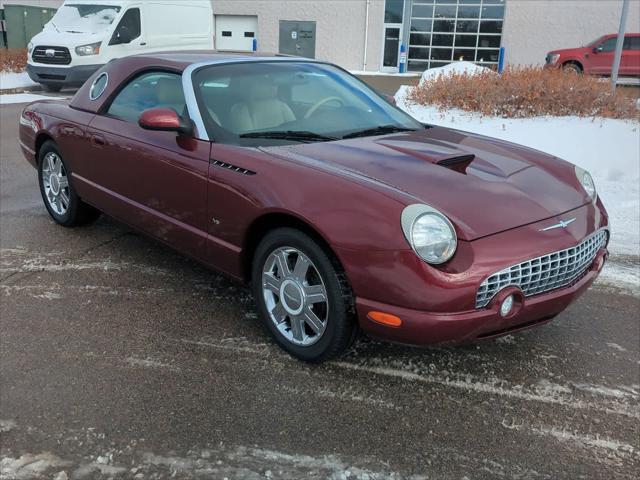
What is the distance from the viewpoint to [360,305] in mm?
2781

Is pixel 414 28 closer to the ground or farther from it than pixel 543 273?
farther from it

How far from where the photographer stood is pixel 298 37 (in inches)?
1129

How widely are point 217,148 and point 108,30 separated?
13.0m

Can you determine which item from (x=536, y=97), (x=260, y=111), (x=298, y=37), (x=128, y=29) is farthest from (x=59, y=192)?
(x=298, y=37)

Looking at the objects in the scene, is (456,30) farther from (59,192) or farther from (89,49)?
→ (59,192)

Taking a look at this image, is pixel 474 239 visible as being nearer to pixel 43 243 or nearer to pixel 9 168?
pixel 43 243

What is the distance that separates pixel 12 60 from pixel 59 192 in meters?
16.1

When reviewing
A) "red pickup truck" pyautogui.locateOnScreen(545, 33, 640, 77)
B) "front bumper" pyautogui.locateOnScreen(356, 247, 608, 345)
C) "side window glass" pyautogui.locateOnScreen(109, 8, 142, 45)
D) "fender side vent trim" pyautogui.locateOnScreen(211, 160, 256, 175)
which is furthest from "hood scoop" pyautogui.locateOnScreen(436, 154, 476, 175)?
"red pickup truck" pyautogui.locateOnScreen(545, 33, 640, 77)

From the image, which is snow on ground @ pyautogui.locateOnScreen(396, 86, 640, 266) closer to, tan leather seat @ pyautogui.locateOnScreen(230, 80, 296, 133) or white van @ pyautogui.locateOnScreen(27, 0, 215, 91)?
tan leather seat @ pyautogui.locateOnScreen(230, 80, 296, 133)

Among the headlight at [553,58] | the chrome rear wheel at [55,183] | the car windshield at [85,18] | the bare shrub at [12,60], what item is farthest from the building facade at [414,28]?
the chrome rear wheel at [55,183]

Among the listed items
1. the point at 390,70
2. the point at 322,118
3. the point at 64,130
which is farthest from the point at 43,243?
the point at 390,70

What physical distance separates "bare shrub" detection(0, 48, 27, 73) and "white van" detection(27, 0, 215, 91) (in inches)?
132

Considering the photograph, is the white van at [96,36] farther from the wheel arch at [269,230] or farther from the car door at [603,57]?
the car door at [603,57]

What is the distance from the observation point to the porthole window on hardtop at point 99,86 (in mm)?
4609
